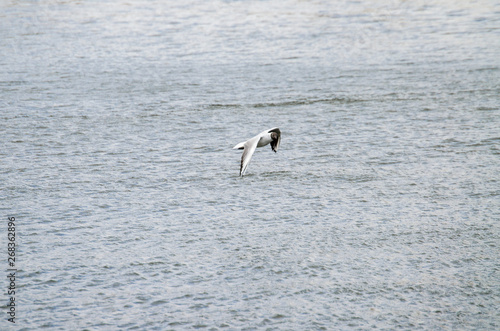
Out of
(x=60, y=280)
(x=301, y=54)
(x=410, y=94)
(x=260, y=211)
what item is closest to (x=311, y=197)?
(x=260, y=211)

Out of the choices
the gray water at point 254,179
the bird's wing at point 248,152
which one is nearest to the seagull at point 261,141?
the bird's wing at point 248,152

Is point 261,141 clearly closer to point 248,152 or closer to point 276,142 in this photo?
point 276,142

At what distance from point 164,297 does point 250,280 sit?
2.02ft

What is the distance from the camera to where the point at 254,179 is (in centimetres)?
695

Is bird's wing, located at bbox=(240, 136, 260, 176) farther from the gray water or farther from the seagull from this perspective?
the gray water

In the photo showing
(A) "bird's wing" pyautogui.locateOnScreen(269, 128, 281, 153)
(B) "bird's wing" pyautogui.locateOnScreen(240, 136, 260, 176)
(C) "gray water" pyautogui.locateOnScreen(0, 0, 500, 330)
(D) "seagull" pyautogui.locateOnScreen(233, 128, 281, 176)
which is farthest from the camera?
(A) "bird's wing" pyautogui.locateOnScreen(269, 128, 281, 153)

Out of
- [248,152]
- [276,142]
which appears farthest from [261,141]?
[248,152]

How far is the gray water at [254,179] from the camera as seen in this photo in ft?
15.6

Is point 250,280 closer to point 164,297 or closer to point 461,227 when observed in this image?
point 164,297

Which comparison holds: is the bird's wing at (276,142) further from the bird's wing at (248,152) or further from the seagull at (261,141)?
the bird's wing at (248,152)

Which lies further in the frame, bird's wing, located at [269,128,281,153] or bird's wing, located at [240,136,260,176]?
bird's wing, located at [269,128,281,153]

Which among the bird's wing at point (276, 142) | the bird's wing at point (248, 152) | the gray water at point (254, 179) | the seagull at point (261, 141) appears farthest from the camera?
the bird's wing at point (276, 142)

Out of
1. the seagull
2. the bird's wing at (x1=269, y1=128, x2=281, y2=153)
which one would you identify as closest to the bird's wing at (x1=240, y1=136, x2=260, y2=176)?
the seagull

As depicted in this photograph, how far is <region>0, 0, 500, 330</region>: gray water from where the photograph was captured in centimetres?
477
